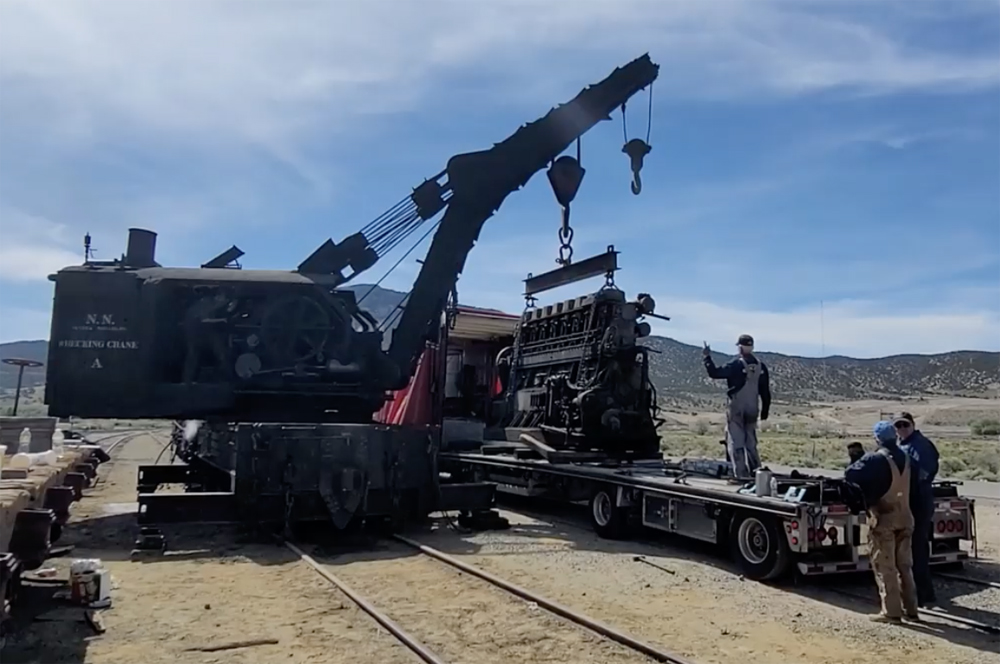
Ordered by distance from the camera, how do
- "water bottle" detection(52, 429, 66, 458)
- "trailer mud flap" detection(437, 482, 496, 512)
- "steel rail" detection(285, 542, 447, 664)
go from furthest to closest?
"water bottle" detection(52, 429, 66, 458) < "trailer mud flap" detection(437, 482, 496, 512) < "steel rail" detection(285, 542, 447, 664)

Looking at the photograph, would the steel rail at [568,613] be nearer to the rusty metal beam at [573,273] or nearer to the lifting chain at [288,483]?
the lifting chain at [288,483]

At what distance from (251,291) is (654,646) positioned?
7.56 meters

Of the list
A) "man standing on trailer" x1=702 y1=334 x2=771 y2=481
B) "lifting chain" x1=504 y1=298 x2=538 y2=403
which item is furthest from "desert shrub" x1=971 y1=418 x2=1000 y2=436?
"man standing on trailer" x1=702 y1=334 x2=771 y2=481

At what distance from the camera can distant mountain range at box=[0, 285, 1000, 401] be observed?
9056 centimetres

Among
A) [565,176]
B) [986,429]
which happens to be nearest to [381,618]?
[565,176]

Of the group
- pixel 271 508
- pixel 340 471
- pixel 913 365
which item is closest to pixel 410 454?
pixel 340 471

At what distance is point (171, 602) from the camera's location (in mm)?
7336

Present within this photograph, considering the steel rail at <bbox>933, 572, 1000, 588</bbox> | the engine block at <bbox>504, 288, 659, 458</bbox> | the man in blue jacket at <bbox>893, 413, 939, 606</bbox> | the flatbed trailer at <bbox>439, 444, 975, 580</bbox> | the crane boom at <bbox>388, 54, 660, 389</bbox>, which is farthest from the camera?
the engine block at <bbox>504, 288, 659, 458</bbox>

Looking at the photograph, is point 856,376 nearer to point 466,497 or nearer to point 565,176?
point 565,176

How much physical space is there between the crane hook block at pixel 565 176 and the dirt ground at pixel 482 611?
5.28 metres

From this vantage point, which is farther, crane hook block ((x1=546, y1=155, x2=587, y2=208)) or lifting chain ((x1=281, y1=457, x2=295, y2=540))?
crane hook block ((x1=546, y1=155, x2=587, y2=208))

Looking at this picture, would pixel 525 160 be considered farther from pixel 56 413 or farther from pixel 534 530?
pixel 56 413

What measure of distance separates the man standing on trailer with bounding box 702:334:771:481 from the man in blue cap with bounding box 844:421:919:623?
3.06m

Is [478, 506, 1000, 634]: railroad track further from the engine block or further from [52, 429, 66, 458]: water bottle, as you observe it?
[52, 429, 66, 458]: water bottle
